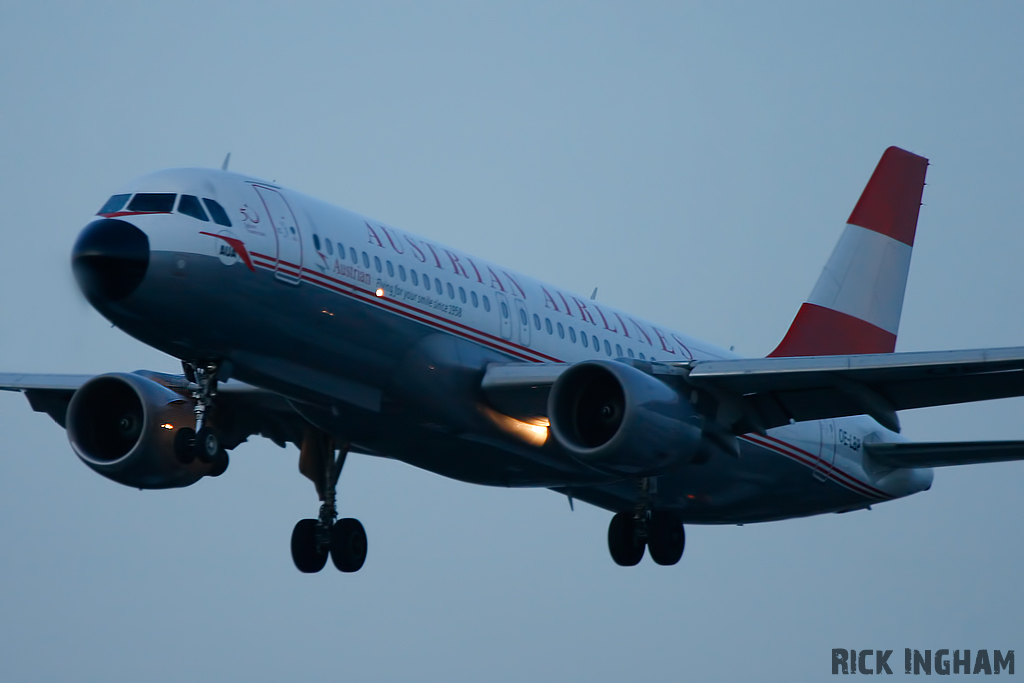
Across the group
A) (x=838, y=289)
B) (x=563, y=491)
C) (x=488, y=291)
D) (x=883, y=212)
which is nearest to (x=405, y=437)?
(x=488, y=291)

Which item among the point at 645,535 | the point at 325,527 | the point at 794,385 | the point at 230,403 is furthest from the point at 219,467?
the point at 794,385

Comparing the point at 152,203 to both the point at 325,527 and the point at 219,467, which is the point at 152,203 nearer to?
the point at 219,467

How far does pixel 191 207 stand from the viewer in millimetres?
22078

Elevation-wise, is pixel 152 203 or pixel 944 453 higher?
pixel 152 203

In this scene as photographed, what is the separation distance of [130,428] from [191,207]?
7.39m

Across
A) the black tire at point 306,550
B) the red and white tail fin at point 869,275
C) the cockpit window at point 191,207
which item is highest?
the red and white tail fin at point 869,275

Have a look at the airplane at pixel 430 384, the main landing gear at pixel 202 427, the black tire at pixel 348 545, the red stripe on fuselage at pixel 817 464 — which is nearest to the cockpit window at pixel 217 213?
the airplane at pixel 430 384

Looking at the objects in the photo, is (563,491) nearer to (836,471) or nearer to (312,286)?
(836,471)

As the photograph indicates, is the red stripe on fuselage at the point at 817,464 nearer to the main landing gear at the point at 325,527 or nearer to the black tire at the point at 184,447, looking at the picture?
the main landing gear at the point at 325,527

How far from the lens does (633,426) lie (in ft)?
76.6

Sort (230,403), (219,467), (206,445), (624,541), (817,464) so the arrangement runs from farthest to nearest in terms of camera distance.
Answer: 1. (817,464)
2. (624,541)
3. (230,403)
4. (219,467)
5. (206,445)

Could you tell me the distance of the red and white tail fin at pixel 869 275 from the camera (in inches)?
1355

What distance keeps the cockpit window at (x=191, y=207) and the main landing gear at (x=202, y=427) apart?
2.38 metres

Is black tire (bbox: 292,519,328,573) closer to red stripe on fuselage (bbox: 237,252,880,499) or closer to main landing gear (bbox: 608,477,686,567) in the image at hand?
main landing gear (bbox: 608,477,686,567)
